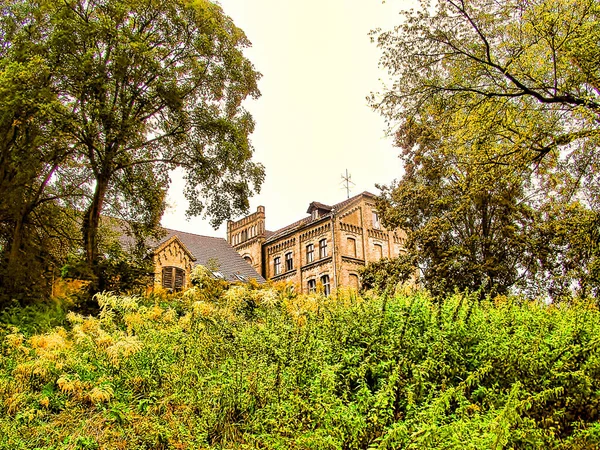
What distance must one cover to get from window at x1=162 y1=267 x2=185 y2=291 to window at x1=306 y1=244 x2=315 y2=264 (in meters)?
12.4

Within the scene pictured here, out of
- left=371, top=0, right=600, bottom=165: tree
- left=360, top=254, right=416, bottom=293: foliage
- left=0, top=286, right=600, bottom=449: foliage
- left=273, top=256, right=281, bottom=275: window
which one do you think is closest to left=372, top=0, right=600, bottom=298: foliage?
left=371, top=0, right=600, bottom=165: tree

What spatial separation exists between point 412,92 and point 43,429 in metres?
10.8

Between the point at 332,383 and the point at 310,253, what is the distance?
110ft

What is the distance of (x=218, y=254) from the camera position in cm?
3562

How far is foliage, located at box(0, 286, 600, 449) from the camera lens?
482 cm

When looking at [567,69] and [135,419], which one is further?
[567,69]

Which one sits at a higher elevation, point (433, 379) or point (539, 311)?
point (539, 311)

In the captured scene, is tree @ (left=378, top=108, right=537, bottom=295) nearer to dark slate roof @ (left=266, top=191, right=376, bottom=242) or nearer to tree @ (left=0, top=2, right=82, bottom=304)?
tree @ (left=0, top=2, right=82, bottom=304)

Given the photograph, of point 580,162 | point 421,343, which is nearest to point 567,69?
point 580,162

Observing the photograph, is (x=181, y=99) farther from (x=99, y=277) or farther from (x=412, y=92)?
(x=412, y=92)

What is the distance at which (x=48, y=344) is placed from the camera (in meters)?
8.19

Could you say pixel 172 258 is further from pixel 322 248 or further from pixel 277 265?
pixel 277 265

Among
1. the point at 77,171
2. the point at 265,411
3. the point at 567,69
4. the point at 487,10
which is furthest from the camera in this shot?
the point at 77,171

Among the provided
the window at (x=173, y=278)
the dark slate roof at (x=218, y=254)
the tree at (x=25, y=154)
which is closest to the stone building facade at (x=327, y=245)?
the dark slate roof at (x=218, y=254)
